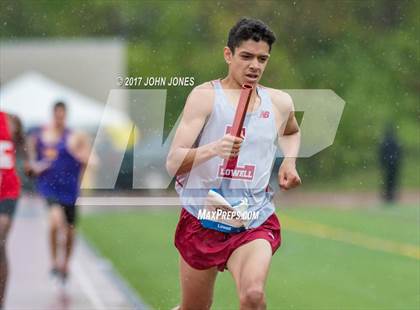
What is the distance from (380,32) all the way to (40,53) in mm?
7916

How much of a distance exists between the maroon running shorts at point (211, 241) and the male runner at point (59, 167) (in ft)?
20.0

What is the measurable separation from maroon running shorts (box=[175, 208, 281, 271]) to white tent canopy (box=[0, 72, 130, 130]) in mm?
18848

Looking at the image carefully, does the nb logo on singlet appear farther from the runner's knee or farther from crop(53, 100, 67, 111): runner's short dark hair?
crop(53, 100, 67, 111): runner's short dark hair

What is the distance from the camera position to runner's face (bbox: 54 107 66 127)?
13.0m

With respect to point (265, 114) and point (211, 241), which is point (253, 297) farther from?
point (265, 114)

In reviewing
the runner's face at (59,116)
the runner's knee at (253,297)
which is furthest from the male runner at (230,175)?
the runner's face at (59,116)

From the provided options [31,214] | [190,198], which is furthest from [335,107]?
[31,214]

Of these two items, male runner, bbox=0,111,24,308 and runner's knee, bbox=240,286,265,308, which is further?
male runner, bbox=0,111,24,308

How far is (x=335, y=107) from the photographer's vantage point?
33.3ft

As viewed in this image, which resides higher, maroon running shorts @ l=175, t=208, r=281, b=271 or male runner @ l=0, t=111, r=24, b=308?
maroon running shorts @ l=175, t=208, r=281, b=271

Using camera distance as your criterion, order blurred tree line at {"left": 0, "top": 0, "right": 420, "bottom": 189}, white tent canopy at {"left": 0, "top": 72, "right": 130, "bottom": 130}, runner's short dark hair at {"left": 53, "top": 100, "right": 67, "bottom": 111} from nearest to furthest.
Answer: runner's short dark hair at {"left": 53, "top": 100, "right": 67, "bottom": 111}, blurred tree line at {"left": 0, "top": 0, "right": 420, "bottom": 189}, white tent canopy at {"left": 0, "top": 72, "right": 130, "bottom": 130}

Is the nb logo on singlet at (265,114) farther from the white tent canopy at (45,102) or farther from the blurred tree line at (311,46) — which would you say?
the white tent canopy at (45,102)

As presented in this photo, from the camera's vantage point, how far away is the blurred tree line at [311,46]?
16359mm

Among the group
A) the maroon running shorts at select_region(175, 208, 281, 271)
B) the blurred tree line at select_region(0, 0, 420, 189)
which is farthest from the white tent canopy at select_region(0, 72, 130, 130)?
the maroon running shorts at select_region(175, 208, 281, 271)
